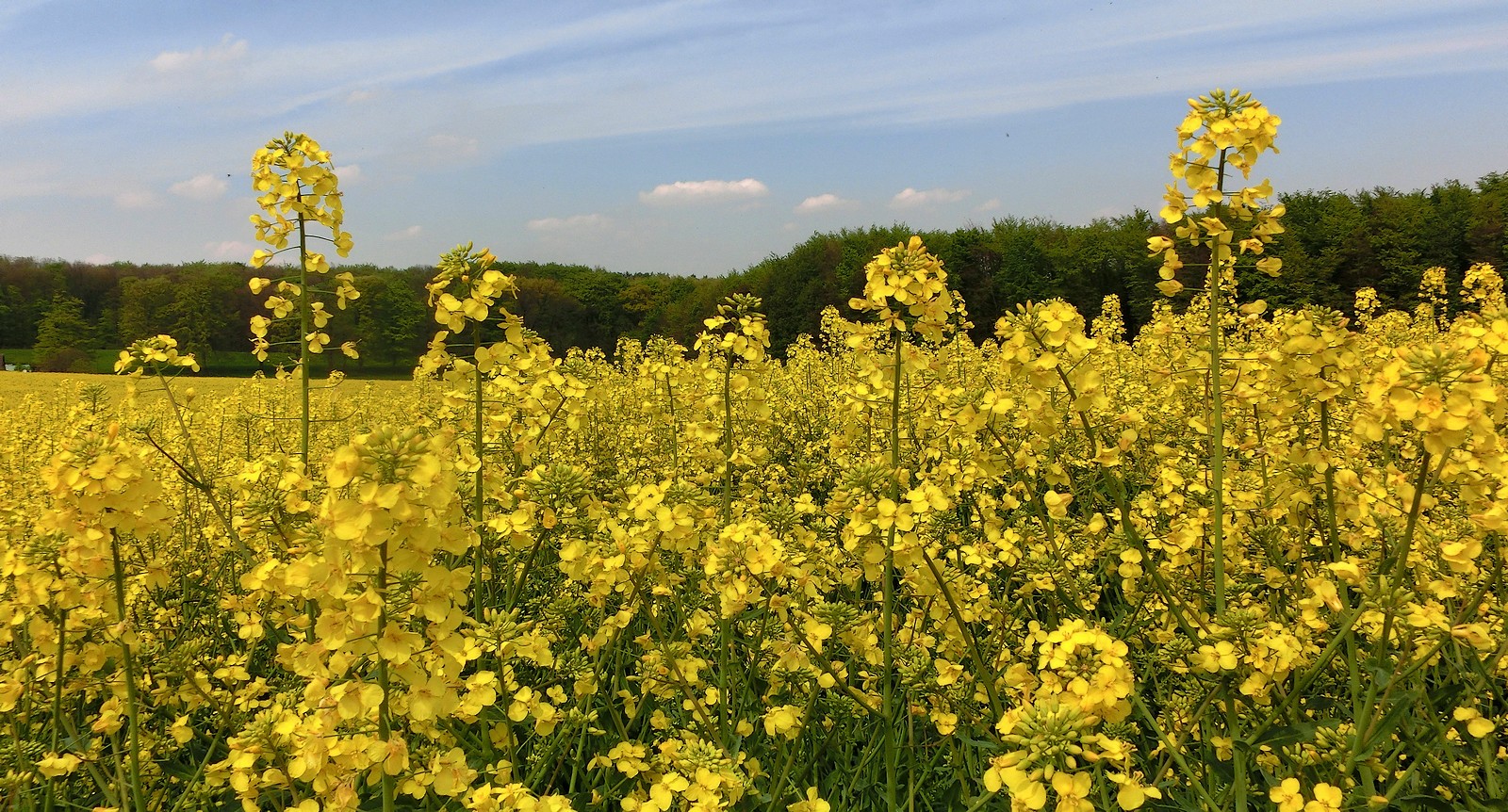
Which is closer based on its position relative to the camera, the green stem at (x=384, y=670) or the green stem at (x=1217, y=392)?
the green stem at (x=384, y=670)

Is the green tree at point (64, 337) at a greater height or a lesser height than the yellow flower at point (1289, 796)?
greater

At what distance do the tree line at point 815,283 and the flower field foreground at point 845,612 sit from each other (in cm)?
568

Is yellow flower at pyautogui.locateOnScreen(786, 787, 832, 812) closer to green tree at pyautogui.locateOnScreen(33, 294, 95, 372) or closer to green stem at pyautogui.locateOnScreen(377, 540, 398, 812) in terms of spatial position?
green stem at pyautogui.locateOnScreen(377, 540, 398, 812)

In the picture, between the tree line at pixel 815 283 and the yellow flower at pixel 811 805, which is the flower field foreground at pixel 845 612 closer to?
the yellow flower at pixel 811 805

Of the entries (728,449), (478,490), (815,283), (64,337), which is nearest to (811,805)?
(478,490)

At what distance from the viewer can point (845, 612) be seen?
8.02 ft

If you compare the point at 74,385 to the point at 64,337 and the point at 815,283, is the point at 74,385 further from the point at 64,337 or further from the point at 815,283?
the point at 64,337

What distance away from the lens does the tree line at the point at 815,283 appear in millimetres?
19297

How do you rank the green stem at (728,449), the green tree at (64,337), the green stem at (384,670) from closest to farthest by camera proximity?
the green stem at (384,670) < the green stem at (728,449) < the green tree at (64,337)

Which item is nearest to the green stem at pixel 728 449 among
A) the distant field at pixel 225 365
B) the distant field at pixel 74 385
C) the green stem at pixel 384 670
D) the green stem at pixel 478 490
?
the green stem at pixel 478 490

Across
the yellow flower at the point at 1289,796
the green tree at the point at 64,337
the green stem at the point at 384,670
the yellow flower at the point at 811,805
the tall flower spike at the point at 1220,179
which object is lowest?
the yellow flower at the point at 811,805

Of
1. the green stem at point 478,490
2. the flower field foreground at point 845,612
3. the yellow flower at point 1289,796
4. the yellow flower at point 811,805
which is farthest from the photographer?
the green stem at point 478,490

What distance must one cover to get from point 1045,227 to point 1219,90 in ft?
81.8

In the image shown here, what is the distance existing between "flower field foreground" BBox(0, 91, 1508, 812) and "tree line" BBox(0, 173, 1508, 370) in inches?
224
